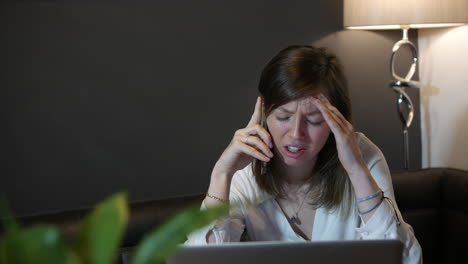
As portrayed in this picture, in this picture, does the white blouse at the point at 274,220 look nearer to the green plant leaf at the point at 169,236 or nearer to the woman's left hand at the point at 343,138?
the woman's left hand at the point at 343,138

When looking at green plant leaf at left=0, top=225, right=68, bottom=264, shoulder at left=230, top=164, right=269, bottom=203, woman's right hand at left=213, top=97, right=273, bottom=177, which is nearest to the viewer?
green plant leaf at left=0, top=225, right=68, bottom=264

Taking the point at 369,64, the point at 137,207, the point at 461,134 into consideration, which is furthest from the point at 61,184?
the point at 461,134

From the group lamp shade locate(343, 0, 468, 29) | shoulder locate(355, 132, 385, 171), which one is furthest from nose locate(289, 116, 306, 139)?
lamp shade locate(343, 0, 468, 29)

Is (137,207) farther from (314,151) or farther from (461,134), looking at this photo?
(461,134)

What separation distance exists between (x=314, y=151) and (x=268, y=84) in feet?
0.77

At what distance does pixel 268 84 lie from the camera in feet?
6.56

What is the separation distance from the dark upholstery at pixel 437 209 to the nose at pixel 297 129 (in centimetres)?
89

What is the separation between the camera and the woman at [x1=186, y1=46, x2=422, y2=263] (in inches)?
75.2

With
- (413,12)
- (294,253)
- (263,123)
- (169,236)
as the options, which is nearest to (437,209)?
Answer: (413,12)

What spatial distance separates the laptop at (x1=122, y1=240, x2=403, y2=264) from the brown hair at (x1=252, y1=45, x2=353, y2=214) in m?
0.86

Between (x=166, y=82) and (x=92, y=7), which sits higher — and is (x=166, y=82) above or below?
below

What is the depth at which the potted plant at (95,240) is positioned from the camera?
19.6 inches

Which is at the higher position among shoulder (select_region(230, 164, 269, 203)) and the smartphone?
the smartphone

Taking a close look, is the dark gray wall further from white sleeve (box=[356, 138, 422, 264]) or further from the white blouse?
white sleeve (box=[356, 138, 422, 264])
